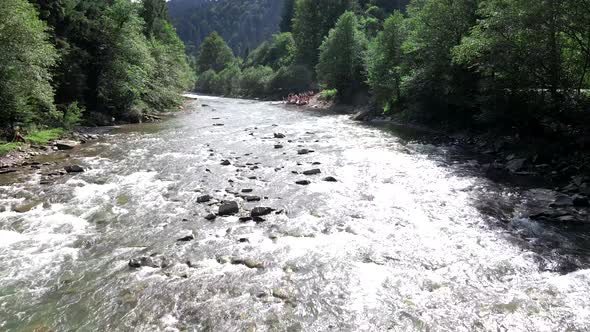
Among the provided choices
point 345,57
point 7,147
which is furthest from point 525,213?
point 345,57

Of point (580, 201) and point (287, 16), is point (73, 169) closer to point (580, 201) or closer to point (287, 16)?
point (580, 201)

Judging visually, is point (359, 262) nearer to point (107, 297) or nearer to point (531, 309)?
point (531, 309)

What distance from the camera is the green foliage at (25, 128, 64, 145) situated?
20.8 metres

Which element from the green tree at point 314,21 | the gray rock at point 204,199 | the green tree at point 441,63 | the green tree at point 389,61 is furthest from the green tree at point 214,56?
the gray rock at point 204,199

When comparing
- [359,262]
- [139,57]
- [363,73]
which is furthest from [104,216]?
[363,73]

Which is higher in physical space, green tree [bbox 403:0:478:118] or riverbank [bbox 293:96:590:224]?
green tree [bbox 403:0:478:118]

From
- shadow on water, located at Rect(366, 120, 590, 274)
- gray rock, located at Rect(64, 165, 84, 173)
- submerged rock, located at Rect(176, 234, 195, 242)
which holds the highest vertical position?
shadow on water, located at Rect(366, 120, 590, 274)

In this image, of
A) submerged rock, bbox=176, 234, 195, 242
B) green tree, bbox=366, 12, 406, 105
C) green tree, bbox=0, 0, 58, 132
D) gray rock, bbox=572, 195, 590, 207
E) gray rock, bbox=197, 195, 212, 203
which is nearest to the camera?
submerged rock, bbox=176, 234, 195, 242

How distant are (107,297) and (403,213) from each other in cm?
856

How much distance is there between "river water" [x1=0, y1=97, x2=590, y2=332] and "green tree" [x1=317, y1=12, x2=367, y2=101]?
3595cm

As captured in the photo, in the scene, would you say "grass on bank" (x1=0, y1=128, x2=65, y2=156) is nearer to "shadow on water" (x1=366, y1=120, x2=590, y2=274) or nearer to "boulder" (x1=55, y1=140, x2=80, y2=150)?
"boulder" (x1=55, y1=140, x2=80, y2=150)

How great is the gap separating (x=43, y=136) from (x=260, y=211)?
16558mm

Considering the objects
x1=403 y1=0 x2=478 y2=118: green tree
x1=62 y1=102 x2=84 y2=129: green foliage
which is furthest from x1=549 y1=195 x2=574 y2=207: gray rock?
x1=62 y1=102 x2=84 y2=129: green foliage

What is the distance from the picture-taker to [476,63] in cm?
2142
